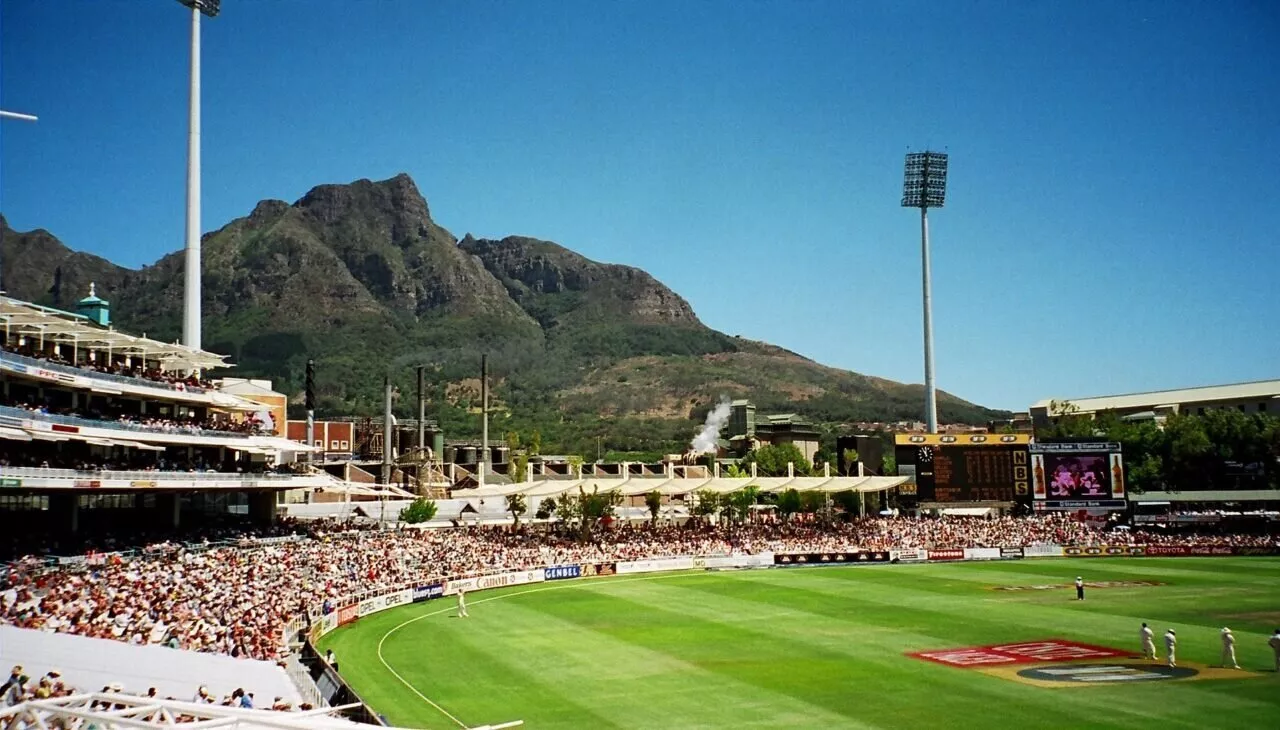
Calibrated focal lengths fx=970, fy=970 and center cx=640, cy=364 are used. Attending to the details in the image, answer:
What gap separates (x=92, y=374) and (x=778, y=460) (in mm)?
101831

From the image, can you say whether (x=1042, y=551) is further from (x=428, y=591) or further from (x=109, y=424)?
(x=109, y=424)

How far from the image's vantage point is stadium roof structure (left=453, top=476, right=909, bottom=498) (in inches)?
2803

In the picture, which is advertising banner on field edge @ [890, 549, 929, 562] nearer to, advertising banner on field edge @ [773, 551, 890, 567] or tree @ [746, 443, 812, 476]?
advertising banner on field edge @ [773, 551, 890, 567]

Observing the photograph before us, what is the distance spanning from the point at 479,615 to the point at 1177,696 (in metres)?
28.9

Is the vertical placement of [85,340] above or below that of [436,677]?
above

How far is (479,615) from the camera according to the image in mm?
44938

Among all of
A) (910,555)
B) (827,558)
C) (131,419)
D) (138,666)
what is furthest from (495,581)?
(138,666)

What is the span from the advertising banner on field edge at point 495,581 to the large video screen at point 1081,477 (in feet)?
137

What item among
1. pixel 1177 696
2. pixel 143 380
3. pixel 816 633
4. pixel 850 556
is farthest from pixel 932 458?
pixel 143 380

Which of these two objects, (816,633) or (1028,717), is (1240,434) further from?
(1028,717)

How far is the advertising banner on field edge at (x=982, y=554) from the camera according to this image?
69938mm

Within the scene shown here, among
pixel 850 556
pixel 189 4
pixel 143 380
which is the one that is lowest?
pixel 850 556

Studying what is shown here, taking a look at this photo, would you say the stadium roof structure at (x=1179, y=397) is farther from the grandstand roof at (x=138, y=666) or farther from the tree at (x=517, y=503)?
the grandstand roof at (x=138, y=666)

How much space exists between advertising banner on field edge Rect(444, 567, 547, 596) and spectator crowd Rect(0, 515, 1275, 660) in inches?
29.6
